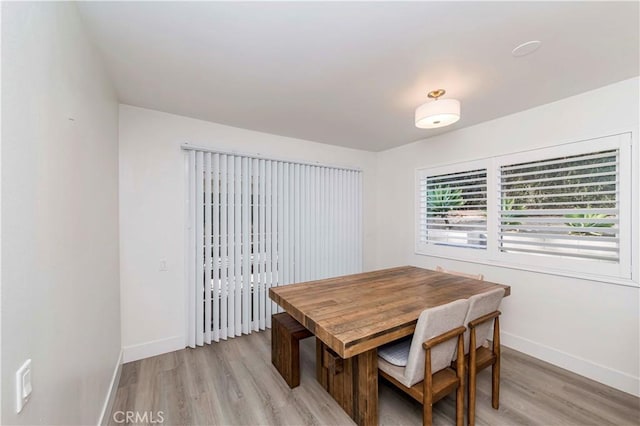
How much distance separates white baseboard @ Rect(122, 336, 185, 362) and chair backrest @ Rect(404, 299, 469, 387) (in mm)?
2372

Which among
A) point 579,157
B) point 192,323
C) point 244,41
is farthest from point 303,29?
point 192,323

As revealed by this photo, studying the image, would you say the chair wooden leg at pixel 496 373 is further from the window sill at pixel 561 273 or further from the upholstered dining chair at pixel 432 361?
the window sill at pixel 561 273

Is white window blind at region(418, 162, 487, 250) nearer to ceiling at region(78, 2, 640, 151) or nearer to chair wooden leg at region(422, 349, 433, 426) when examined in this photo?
ceiling at region(78, 2, 640, 151)

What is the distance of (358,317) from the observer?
1624 mm

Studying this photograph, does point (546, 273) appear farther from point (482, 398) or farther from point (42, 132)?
point (42, 132)

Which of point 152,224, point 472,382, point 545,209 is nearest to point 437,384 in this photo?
point 472,382

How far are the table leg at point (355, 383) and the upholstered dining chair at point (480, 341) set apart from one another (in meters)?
0.62

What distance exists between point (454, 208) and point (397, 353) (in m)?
2.23

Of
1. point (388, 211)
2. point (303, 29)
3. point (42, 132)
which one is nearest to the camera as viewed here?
point (42, 132)

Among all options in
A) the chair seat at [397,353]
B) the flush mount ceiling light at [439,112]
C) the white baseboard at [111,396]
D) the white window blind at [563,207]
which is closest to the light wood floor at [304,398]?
the white baseboard at [111,396]

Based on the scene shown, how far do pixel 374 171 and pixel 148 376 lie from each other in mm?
3958

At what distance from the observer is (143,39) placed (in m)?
1.59

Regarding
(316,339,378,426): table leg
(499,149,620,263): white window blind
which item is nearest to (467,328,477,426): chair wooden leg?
(316,339,378,426): table leg

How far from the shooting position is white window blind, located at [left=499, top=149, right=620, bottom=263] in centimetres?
218
